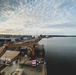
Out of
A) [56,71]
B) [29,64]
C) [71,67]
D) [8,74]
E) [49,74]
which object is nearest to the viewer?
[8,74]

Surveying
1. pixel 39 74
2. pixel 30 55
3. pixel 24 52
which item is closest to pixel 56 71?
pixel 30 55

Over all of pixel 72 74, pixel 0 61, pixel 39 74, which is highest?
pixel 0 61

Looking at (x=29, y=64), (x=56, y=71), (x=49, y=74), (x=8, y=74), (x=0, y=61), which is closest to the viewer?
(x=8, y=74)

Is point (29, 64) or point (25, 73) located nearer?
point (25, 73)

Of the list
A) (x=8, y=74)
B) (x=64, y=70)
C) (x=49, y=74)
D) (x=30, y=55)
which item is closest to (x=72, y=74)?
(x=64, y=70)

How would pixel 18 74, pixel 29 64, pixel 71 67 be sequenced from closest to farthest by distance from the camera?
1. pixel 18 74
2. pixel 29 64
3. pixel 71 67

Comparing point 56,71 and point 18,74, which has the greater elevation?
point 18,74

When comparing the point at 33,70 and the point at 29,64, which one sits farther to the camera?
the point at 29,64

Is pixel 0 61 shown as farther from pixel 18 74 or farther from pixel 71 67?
pixel 71 67

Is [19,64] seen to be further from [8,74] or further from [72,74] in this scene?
[72,74]
